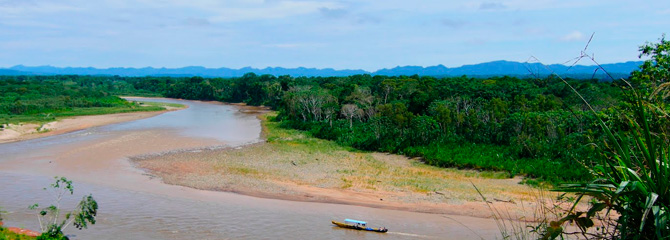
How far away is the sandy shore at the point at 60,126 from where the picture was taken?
37.0m

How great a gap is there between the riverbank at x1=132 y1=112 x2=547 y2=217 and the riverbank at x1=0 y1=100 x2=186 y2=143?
49.2ft

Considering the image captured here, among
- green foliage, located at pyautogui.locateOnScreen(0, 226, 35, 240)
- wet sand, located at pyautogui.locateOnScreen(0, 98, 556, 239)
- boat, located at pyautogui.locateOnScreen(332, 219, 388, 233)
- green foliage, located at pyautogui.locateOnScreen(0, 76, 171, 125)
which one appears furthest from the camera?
green foliage, located at pyautogui.locateOnScreen(0, 76, 171, 125)

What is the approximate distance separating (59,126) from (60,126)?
0.08 meters

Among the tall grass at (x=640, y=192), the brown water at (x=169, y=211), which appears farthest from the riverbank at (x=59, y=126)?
the tall grass at (x=640, y=192)

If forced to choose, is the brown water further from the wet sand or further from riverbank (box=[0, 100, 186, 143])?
riverbank (box=[0, 100, 186, 143])

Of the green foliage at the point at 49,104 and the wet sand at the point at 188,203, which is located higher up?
the green foliage at the point at 49,104

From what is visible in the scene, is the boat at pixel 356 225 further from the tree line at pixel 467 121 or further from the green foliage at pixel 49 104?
the green foliage at pixel 49 104

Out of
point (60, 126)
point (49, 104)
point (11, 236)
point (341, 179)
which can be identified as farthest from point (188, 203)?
point (49, 104)

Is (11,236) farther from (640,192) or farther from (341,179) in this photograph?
(341,179)

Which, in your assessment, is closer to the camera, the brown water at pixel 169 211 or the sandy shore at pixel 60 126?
the brown water at pixel 169 211

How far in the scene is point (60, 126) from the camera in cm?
4397

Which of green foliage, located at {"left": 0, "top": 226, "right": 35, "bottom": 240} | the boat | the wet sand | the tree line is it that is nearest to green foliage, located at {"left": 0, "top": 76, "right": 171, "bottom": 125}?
the tree line

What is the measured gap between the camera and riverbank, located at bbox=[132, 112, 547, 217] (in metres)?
18.5

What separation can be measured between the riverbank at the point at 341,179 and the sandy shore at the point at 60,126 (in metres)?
15.0
